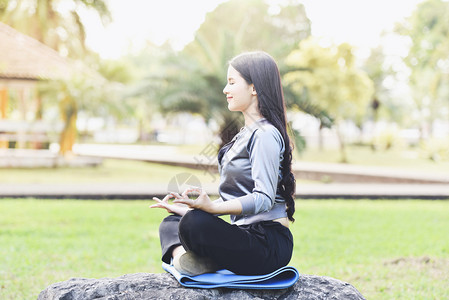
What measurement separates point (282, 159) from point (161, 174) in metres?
12.9

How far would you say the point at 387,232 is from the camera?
730cm

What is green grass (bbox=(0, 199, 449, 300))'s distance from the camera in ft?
15.3

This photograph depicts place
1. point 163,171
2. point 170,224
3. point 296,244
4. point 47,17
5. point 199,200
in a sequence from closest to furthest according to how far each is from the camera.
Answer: point 199,200 < point 170,224 < point 296,244 < point 163,171 < point 47,17

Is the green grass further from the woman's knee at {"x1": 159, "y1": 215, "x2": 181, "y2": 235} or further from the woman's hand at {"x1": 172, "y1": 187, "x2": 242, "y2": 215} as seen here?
the woman's hand at {"x1": 172, "y1": 187, "x2": 242, "y2": 215}

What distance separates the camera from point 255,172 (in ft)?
7.83

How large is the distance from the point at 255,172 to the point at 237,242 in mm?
326

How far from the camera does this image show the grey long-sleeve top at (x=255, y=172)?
93.1 inches

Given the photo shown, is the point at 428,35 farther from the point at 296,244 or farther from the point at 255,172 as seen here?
the point at 255,172

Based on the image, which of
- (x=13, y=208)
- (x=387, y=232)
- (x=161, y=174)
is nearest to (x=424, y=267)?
(x=387, y=232)

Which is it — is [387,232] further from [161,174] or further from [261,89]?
[161,174]

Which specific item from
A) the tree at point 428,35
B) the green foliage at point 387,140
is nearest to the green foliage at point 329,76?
the tree at point 428,35

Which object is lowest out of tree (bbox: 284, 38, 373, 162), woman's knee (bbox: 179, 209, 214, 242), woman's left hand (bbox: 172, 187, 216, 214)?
woman's knee (bbox: 179, 209, 214, 242)

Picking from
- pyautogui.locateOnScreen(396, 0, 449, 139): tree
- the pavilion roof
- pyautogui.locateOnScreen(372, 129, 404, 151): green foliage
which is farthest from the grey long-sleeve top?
pyautogui.locateOnScreen(372, 129, 404, 151): green foliage

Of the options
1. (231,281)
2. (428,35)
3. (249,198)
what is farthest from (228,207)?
(428,35)
